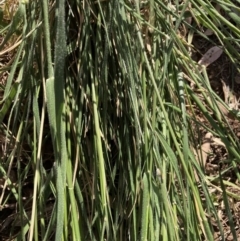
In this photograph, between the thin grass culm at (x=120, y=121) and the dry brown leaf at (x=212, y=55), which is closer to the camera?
the thin grass culm at (x=120, y=121)

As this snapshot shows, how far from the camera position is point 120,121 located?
1.19 m

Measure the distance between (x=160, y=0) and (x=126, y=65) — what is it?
0.53 feet

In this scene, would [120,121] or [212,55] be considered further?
[212,55]

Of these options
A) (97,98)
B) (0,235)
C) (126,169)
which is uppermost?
(97,98)

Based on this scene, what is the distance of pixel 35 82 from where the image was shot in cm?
117

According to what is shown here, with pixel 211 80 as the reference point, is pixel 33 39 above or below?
above

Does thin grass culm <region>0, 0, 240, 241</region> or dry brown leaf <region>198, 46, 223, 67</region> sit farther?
dry brown leaf <region>198, 46, 223, 67</region>

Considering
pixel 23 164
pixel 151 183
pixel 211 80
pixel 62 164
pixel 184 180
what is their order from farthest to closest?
pixel 211 80
pixel 23 164
pixel 184 180
pixel 151 183
pixel 62 164

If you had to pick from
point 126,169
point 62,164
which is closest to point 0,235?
point 126,169

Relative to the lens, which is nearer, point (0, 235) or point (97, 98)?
point (97, 98)

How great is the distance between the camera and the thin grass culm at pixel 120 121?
1.06 meters

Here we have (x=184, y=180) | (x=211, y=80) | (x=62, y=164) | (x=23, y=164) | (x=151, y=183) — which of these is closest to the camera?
(x=62, y=164)

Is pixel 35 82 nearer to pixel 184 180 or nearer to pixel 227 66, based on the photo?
pixel 184 180

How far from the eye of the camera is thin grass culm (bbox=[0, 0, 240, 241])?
1058 millimetres
